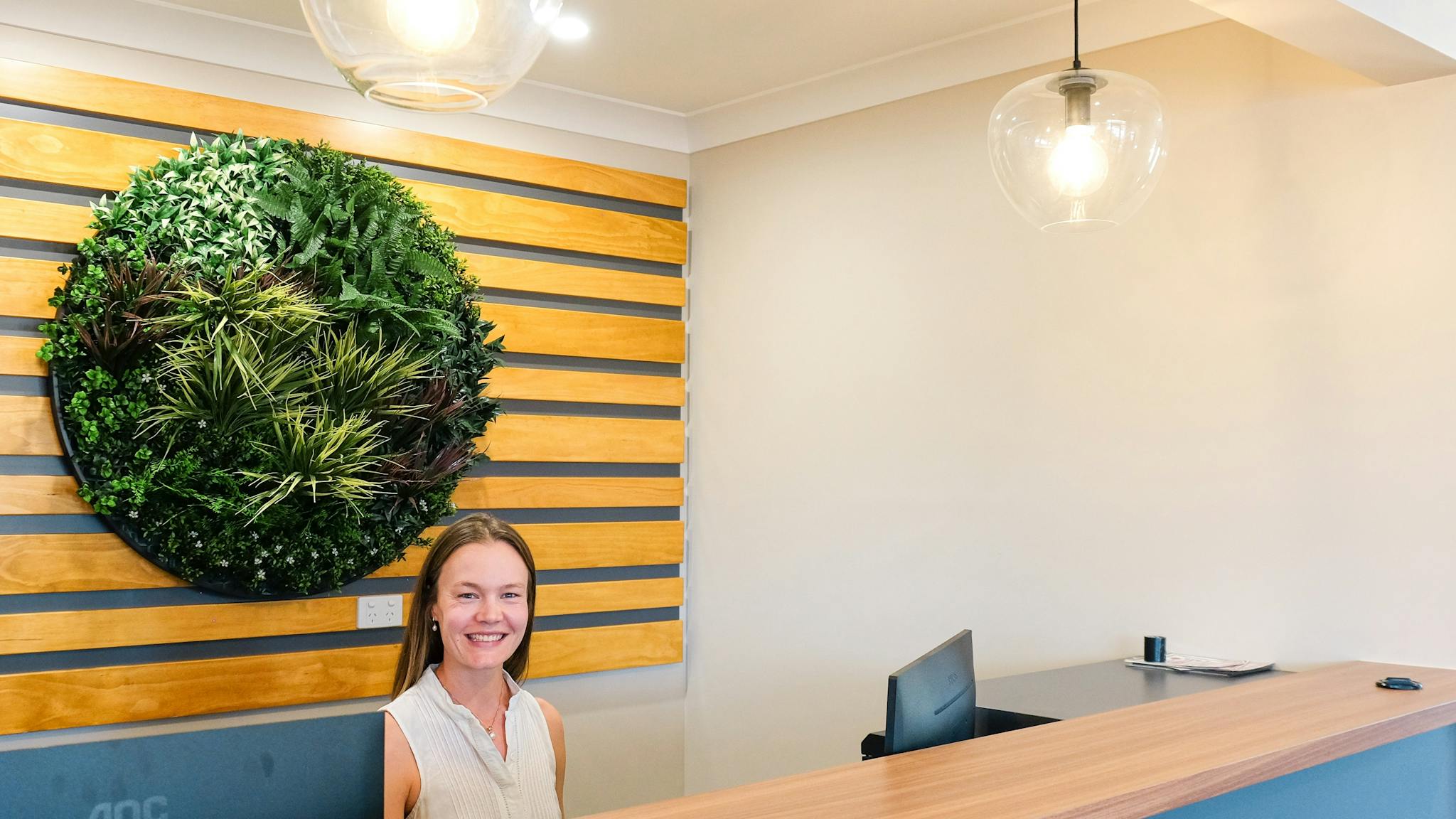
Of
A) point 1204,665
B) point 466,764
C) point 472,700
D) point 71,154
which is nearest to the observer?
point 466,764

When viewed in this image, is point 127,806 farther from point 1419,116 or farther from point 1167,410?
point 1419,116

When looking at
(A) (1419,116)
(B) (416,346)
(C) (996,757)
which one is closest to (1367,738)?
(C) (996,757)

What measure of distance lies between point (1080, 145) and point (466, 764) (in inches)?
62.1

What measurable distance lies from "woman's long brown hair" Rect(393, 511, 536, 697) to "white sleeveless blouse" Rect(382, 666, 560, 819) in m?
0.03

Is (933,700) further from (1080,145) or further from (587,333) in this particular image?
(587,333)

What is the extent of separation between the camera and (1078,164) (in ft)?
7.43

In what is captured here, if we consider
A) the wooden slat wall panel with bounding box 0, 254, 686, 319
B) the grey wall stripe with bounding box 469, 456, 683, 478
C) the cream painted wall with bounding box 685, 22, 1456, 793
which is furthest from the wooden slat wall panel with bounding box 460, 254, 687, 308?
the grey wall stripe with bounding box 469, 456, 683, 478

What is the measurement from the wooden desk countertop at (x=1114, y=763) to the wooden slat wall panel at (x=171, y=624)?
7.06 feet

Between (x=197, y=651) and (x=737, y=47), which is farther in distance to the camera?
(x=737, y=47)

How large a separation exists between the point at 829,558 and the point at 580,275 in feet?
4.15

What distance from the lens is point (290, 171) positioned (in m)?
3.16

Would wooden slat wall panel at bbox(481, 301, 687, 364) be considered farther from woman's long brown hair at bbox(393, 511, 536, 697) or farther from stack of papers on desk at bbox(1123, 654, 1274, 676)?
stack of papers on desk at bbox(1123, 654, 1274, 676)

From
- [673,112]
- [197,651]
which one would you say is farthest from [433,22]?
[673,112]

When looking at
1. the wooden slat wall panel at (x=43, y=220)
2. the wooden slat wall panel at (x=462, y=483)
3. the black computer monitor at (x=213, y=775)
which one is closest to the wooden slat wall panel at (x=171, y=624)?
the wooden slat wall panel at (x=462, y=483)
